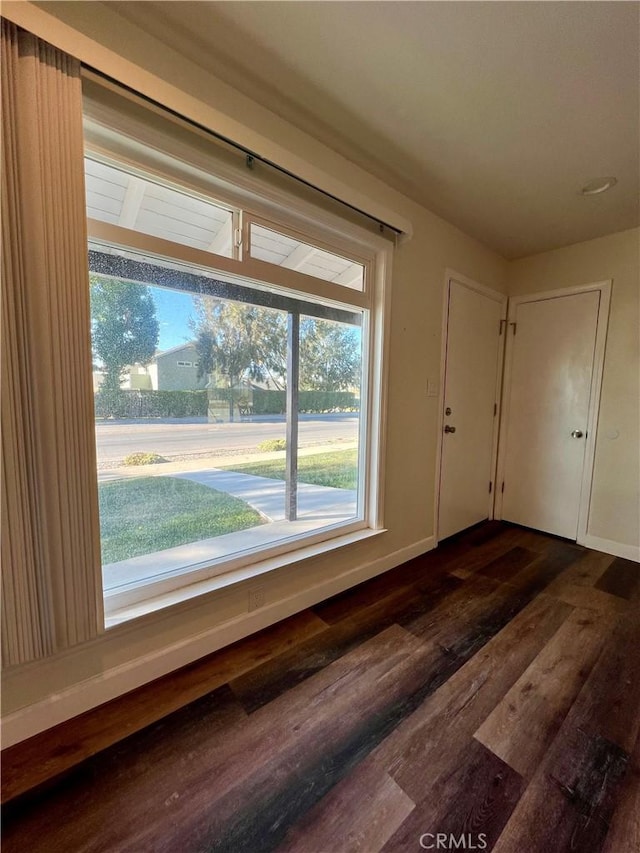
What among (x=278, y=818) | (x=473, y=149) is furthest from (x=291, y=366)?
(x=278, y=818)

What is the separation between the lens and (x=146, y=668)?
143cm

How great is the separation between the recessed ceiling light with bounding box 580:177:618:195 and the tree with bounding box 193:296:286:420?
2080 millimetres

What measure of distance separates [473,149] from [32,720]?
3.20m

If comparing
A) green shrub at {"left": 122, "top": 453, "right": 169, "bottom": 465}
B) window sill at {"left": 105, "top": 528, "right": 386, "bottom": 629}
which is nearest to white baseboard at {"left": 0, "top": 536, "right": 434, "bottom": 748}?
window sill at {"left": 105, "top": 528, "right": 386, "bottom": 629}

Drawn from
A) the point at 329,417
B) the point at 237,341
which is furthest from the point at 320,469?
the point at 237,341

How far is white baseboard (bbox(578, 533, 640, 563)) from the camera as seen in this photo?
2.61m

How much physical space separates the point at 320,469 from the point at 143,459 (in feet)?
3.43

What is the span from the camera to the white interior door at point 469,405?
2.76 metres

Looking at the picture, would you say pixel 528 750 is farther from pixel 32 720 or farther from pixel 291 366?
pixel 291 366

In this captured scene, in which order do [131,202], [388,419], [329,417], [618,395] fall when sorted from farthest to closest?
[618,395], [388,419], [329,417], [131,202]

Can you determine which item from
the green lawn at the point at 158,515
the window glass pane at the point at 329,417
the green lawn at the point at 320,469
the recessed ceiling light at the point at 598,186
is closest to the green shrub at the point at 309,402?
the window glass pane at the point at 329,417

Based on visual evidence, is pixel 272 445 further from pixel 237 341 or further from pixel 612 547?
pixel 612 547

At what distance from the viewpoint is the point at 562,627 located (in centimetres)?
184

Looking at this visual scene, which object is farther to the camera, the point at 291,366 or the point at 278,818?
the point at 291,366
